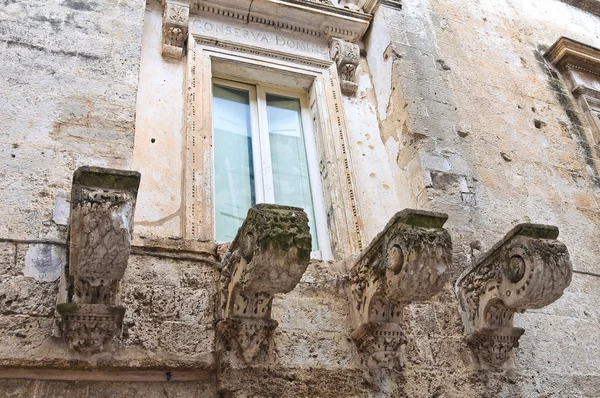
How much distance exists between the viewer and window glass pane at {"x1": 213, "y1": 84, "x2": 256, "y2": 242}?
13.3 ft

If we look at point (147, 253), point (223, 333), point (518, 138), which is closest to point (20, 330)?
point (147, 253)

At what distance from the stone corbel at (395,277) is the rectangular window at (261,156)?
0.69 metres

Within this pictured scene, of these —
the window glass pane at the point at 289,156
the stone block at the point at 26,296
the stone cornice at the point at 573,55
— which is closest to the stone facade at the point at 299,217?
the stone block at the point at 26,296

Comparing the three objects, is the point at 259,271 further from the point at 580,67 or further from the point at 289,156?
the point at 580,67

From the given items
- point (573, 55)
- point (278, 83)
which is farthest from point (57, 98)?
point (573, 55)

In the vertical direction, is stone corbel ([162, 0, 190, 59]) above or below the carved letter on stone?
above

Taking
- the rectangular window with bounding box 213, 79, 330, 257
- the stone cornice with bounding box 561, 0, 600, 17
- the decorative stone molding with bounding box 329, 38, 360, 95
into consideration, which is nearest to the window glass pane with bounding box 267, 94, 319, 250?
the rectangular window with bounding box 213, 79, 330, 257

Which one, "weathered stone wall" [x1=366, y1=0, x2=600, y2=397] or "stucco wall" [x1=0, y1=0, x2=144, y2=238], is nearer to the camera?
"stucco wall" [x1=0, y1=0, x2=144, y2=238]

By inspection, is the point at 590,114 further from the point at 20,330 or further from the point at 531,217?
the point at 20,330

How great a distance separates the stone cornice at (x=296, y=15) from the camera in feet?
16.0

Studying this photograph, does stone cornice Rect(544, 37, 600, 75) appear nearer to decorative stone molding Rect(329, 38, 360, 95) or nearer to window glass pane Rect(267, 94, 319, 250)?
decorative stone molding Rect(329, 38, 360, 95)

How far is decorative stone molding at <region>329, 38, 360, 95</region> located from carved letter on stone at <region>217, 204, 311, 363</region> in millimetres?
2127

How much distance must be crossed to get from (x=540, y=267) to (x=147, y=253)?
6.96 feet

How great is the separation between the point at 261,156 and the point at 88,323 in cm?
185
